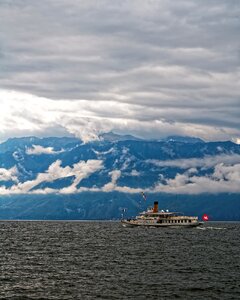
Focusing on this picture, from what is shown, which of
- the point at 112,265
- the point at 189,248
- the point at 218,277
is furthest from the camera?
the point at 189,248

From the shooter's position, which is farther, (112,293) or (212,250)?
(212,250)

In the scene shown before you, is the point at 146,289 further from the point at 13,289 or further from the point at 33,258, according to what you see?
the point at 33,258

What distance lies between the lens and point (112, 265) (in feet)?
414

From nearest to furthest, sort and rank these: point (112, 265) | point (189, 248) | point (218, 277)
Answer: point (218, 277) < point (112, 265) < point (189, 248)

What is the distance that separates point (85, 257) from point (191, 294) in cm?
5954

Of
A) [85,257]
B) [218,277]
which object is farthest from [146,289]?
[85,257]

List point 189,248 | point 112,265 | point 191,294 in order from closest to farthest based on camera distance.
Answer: point 191,294 → point 112,265 → point 189,248

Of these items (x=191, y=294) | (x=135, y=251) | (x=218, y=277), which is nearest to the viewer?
(x=191, y=294)

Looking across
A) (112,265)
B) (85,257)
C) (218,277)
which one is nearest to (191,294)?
(218,277)

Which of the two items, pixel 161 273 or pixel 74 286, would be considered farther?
pixel 161 273

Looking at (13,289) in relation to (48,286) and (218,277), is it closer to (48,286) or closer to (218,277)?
(48,286)

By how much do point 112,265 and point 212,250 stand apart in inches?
2154

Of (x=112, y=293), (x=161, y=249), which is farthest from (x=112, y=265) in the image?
(x=161, y=249)

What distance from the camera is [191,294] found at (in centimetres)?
8956
